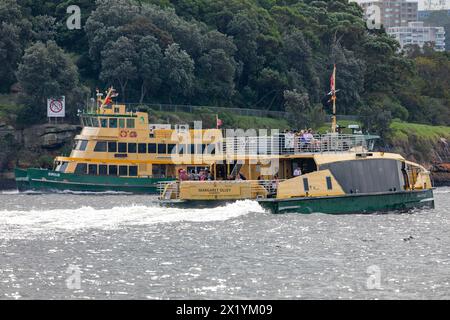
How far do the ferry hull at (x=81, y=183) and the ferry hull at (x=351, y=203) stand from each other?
26887mm

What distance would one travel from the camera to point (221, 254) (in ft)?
145

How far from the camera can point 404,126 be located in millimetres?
122562

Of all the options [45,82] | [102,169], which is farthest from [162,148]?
[45,82]

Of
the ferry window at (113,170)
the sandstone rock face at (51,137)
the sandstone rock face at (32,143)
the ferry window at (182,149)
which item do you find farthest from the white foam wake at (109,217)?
the sandstone rock face at (51,137)

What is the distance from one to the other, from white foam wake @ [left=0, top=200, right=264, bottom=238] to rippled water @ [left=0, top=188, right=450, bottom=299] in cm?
5

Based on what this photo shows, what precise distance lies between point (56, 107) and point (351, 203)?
152ft

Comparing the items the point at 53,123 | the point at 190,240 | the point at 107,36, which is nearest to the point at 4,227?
the point at 190,240

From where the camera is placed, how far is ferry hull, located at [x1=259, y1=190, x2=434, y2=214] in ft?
186

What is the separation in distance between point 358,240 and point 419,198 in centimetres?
1431

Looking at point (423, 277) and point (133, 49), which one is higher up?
point (133, 49)

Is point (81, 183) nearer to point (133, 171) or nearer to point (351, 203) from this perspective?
point (133, 171)

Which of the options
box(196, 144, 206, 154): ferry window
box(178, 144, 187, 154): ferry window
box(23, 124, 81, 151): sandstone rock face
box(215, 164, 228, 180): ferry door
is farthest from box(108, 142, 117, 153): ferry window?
box(215, 164, 228, 180): ferry door

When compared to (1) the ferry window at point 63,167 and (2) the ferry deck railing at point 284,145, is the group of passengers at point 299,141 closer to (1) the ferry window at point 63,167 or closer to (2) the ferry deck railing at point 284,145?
(2) the ferry deck railing at point 284,145
